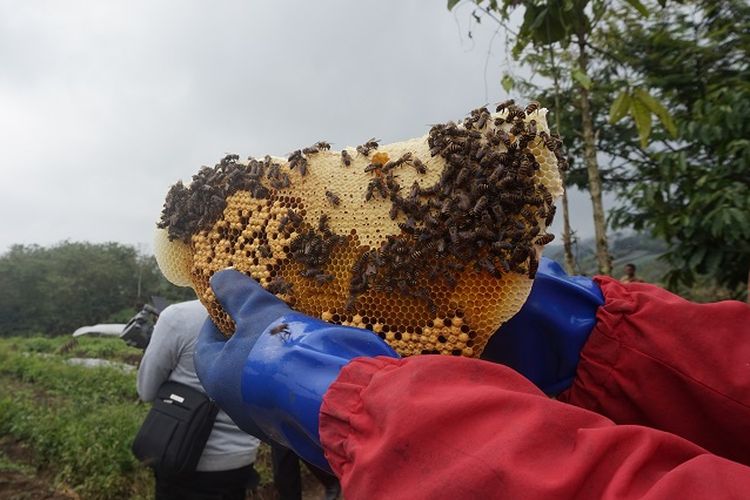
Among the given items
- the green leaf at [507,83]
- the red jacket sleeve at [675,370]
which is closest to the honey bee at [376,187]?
the red jacket sleeve at [675,370]

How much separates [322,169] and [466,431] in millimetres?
953

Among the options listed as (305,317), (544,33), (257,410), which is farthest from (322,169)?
(544,33)

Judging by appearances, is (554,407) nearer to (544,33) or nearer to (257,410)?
(257,410)

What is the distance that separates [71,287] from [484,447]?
51729 millimetres

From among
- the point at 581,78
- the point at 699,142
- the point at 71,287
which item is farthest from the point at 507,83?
the point at 71,287

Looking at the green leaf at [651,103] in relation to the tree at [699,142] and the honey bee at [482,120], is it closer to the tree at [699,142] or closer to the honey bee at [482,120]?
the tree at [699,142]

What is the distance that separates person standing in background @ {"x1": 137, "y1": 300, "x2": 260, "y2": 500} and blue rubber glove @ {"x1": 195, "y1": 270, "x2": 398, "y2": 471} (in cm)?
244

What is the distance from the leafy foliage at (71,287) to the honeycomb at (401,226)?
43216 mm

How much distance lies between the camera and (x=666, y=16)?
7934 millimetres

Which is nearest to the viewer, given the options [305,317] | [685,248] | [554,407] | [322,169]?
[554,407]

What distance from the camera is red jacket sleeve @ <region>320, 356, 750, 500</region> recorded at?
0.80 m

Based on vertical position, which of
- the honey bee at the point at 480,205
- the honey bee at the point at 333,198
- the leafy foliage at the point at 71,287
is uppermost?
the honey bee at the point at 333,198

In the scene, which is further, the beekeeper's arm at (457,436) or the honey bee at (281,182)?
the honey bee at (281,182)

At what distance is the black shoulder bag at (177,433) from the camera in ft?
11.6
